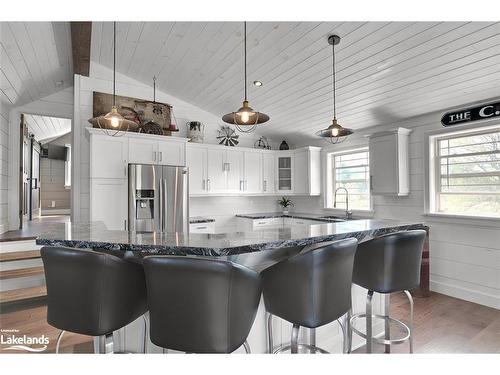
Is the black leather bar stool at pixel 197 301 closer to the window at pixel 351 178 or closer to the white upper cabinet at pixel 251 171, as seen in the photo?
the white upper cabinet at pixel 251 171

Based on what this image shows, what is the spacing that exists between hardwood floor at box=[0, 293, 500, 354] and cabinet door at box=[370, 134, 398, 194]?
145 centimetres

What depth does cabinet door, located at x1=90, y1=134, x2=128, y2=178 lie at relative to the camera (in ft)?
12.4

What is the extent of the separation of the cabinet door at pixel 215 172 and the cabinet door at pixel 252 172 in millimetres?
459

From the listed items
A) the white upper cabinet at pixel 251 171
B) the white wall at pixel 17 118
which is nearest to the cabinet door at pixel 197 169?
the white upper cabinet at pixel 251 171

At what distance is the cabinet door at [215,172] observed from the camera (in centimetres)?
489

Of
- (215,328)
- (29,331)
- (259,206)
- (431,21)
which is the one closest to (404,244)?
(215,328)

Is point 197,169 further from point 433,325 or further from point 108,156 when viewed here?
point 433,325

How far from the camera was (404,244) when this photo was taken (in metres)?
1.92

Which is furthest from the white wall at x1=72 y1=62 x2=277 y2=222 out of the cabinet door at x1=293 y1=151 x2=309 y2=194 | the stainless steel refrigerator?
the cabinet door at x1=293 y1=151 x2=309 y2=194

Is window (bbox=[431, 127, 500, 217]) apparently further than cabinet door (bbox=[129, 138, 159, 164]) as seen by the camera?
No

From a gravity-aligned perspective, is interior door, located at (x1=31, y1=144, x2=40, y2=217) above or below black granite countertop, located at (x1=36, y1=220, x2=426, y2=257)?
above

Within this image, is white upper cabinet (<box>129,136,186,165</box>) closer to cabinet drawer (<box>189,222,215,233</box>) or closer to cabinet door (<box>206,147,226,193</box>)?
cabinet door (<box>206,147,226,193</box>)

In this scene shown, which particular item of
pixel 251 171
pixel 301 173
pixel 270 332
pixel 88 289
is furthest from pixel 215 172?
pixel 88 289

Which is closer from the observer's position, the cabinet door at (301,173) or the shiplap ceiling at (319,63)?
the shiplap ceiling at (319,63)
